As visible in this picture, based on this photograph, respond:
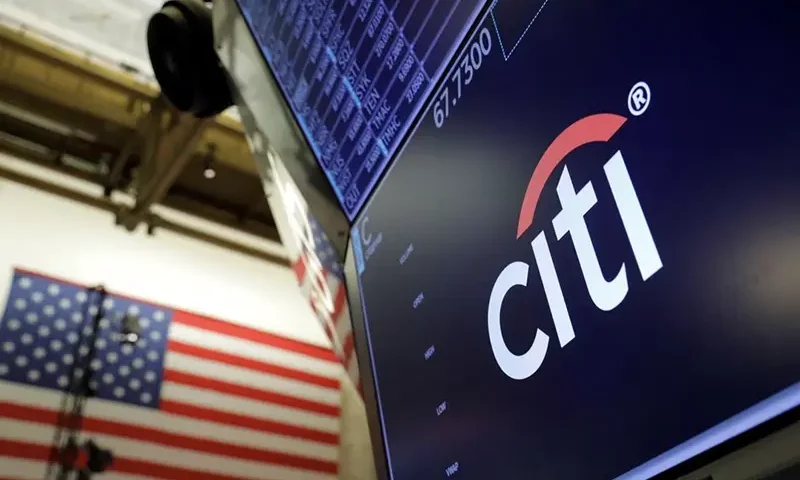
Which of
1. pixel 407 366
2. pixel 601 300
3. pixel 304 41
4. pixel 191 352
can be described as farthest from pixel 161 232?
pixel 601 300

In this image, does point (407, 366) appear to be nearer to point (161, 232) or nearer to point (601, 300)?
point (601, 300)

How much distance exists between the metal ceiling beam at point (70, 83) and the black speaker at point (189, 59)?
10.6 feet

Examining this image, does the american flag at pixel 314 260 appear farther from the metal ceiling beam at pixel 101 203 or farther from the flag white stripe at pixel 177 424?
the metal ceiling beam at pixel 101 203

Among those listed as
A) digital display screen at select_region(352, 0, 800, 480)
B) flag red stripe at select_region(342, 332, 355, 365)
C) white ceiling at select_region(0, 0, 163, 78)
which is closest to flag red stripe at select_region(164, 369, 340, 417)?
white ceiling at select_region(0, 0, 163, 78)

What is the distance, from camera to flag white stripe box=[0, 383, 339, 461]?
14.8ft

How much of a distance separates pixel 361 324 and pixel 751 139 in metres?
0.79

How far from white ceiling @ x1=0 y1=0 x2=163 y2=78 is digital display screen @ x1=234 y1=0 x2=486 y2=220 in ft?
11.4

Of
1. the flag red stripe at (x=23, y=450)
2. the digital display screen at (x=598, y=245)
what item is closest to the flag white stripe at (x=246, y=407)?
the flag red stripe at (x=23, y=450)

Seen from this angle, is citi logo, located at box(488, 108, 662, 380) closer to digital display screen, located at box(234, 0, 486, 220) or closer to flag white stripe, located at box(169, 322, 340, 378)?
digital display screen, located at box(234, 0, 486, 220)

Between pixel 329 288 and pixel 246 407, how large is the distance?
3.81m

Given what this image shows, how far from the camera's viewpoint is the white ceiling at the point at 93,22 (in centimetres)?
476

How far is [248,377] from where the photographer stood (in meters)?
5.27

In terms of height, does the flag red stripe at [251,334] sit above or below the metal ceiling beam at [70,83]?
below

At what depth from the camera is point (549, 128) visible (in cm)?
81
